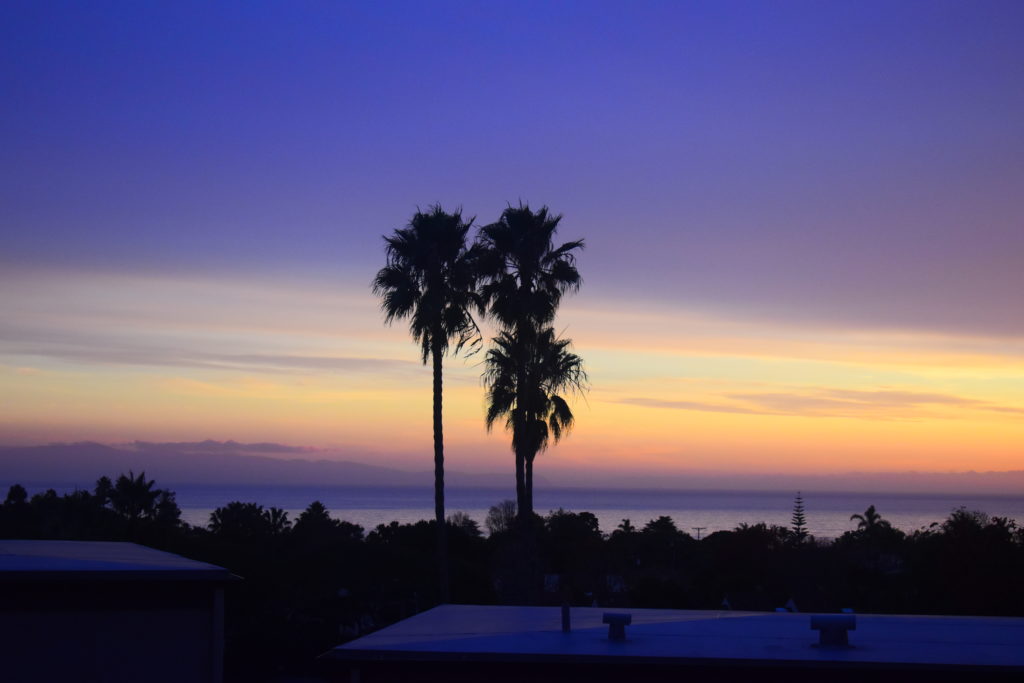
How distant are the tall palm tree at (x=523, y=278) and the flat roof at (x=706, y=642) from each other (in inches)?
536

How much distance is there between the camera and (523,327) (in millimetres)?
27141

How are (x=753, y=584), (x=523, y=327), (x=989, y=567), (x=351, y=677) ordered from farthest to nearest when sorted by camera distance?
(x=753, y=584) → (x=989, y=567) → (x=523, y=327) → (x=351, y=677)

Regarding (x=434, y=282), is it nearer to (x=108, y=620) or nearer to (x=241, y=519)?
(x=108, y=620)

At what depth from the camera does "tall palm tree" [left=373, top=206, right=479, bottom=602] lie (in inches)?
1032

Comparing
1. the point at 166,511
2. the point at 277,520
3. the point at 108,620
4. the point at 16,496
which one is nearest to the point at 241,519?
the point at 277,520

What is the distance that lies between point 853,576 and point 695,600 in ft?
19.5

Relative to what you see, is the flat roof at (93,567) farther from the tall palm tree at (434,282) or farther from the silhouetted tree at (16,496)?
the silhouetted tree at (16,496)

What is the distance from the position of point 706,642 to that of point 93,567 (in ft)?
24.7

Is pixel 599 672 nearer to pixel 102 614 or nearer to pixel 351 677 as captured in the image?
pixel 351 677

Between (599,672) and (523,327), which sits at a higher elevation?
(523,327)

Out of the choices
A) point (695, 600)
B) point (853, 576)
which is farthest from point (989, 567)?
point (695, 600)

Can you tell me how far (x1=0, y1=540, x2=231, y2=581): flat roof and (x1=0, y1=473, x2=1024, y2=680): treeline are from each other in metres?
10.8

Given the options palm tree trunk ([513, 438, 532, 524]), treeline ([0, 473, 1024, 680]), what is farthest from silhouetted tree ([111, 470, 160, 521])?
palm tree trunk ([513, 438, 532, 524])

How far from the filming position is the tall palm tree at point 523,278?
88.5 feet
